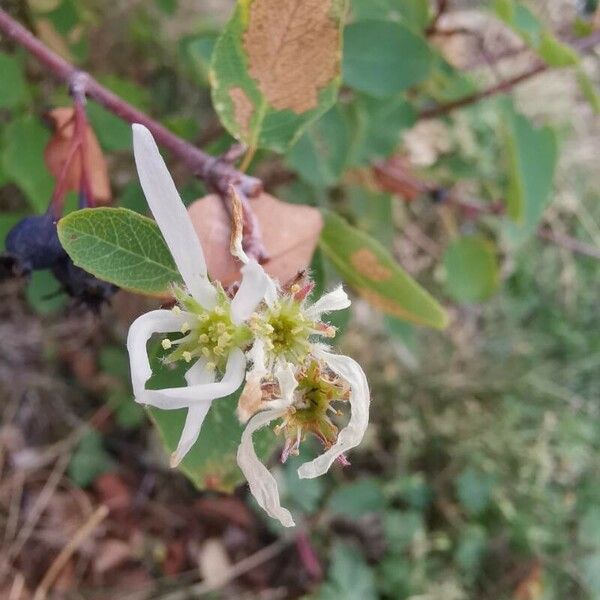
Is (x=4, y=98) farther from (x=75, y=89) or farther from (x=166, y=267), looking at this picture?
(x=166, y=267)

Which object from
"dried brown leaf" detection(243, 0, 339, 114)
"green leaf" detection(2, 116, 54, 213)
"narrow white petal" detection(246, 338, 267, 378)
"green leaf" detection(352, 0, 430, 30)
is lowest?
"green leaf" detection(2, 116, 54, 213)

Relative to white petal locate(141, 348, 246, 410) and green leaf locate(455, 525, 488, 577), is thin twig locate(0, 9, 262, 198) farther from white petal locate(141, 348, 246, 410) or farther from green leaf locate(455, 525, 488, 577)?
green leaf locate(455, 525, 488, 577)

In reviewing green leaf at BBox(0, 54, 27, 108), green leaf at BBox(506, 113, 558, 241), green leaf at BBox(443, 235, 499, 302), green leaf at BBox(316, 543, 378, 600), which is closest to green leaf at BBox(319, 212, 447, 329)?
green leaf at BBox(506, 113, 558, 241)

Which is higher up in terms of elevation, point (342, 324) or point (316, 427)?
point (316, 427)

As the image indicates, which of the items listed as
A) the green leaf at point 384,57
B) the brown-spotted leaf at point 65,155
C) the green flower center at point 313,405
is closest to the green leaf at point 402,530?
the green leaf at point 384,57

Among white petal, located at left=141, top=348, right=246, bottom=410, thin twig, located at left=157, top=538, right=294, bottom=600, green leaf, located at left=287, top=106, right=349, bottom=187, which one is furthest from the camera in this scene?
thin twig, located at left=157, top=538, right=294, bottom=600

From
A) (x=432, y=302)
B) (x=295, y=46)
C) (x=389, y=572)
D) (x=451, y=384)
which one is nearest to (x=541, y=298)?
(x=451, y=384)
